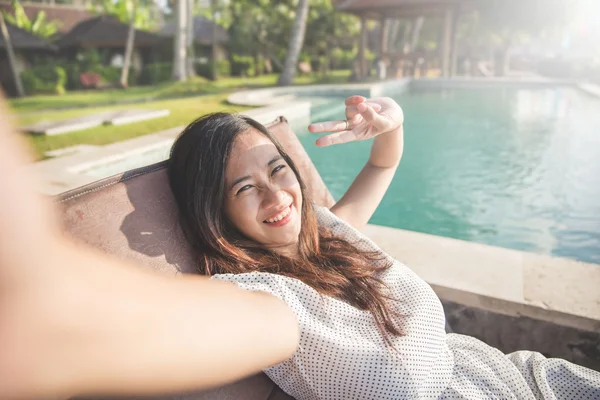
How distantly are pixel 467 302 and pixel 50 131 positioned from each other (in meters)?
7.14

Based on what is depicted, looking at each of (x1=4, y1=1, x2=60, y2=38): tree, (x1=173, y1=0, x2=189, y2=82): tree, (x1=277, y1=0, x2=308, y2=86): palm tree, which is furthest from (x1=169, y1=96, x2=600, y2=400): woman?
(x1=4, y1=1, x2=60, y2=38): tree

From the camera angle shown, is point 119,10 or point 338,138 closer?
point 338,138

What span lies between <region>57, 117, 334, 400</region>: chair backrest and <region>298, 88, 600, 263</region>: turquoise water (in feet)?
11.3

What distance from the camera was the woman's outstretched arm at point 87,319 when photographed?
384 mm

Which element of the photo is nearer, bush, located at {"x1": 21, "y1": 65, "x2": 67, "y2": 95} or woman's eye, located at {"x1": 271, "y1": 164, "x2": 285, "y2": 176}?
woman's eye, located at {"x1": 271, "y1": 164, "x2": 285, "y2": 176}

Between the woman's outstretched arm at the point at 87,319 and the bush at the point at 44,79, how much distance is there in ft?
70.0

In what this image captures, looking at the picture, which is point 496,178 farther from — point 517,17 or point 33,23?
point 33,23

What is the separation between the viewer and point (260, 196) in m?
1.49

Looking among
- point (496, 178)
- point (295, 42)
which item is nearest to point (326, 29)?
point (295, 42)

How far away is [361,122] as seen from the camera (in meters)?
1.85

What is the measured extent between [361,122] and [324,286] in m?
0.76

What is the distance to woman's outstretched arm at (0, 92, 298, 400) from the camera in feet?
1.26

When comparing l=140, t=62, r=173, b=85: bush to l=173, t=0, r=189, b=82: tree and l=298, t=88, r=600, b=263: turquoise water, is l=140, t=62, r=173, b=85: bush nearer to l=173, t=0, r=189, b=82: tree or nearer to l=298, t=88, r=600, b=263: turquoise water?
l=173, t=0, r=189, b=82: tree

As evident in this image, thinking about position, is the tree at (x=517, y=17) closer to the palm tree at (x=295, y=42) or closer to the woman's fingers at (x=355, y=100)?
the palm tree at (x=295, y=42)
